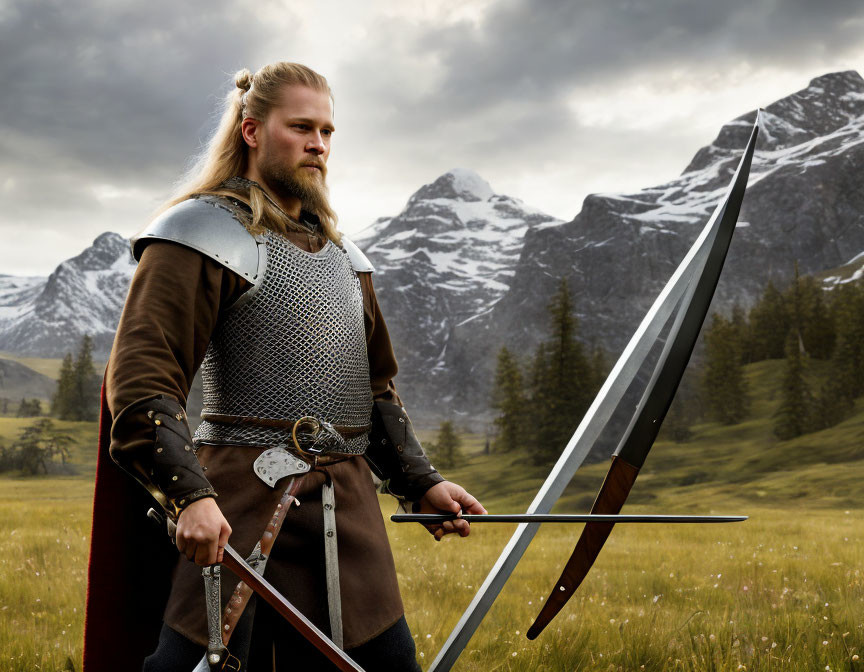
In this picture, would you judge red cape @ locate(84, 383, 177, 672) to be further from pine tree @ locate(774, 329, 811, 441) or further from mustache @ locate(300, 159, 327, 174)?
pine tree @ locate(774, 329, 811, 441)

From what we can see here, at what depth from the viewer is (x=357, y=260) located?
112 inches

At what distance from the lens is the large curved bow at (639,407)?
91.2 inches

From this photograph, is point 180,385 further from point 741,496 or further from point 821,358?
point 821,358

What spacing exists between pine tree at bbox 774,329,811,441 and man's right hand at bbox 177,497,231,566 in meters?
30.7

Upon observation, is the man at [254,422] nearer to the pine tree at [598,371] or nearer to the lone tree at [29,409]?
the pine tree at [598,371]

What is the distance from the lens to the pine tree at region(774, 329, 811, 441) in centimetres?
2888

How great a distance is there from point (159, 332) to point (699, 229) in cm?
7439

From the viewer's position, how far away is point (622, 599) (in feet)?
18.1

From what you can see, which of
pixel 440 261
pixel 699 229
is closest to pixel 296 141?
pixel 699 229

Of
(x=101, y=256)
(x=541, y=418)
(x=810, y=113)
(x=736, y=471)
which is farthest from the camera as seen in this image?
(x=101, y=256)

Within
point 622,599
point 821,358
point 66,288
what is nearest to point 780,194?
point 821,358

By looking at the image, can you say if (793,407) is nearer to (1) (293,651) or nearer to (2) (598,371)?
(2) (598,371)

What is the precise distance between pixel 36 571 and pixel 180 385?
5.23 m

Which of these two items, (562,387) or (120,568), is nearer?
(120,568)
